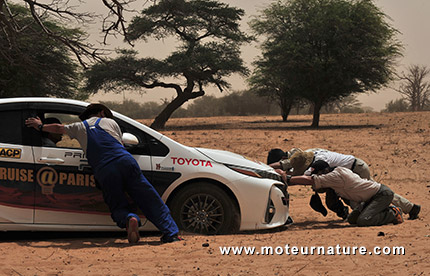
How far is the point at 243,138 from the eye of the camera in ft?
75.0

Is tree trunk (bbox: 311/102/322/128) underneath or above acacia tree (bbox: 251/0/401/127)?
underneath

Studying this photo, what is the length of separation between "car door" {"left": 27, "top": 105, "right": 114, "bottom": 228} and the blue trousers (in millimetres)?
254

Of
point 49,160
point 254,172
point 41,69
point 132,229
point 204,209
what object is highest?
point 41,69

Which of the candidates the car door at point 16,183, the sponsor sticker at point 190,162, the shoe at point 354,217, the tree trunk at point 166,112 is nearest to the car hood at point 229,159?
the sponsor sticker at point 190,162

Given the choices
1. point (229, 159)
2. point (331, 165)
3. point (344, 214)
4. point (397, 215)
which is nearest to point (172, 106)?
point (344, 214)

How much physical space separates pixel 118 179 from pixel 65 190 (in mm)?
681

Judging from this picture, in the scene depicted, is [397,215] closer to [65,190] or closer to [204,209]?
[204,209]

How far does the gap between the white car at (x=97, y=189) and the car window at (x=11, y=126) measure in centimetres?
1

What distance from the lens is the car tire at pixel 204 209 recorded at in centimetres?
692

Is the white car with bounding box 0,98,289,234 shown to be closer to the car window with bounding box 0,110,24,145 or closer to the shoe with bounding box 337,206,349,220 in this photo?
the car window with bounding box 0,110,24,145

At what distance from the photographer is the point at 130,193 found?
661cm

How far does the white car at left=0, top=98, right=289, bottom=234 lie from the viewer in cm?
666

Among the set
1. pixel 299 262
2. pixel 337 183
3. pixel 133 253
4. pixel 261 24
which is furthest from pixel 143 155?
pixel 261 24

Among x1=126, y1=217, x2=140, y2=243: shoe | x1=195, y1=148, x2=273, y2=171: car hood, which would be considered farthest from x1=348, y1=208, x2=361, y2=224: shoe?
x1=126, y1=217, x2=140, y2=243: shoe
